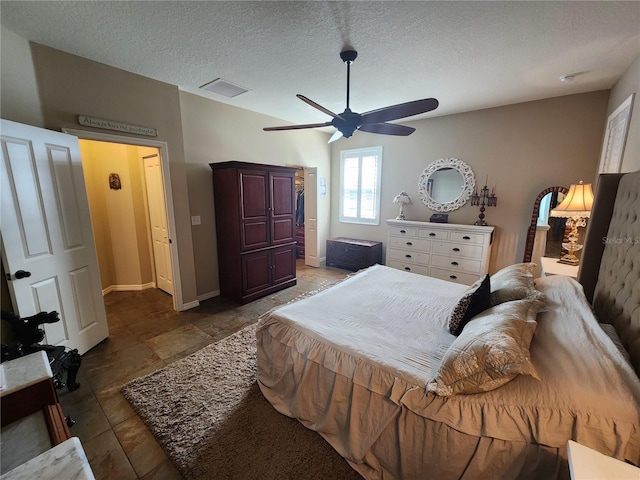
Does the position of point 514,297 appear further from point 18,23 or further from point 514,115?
point 18,23

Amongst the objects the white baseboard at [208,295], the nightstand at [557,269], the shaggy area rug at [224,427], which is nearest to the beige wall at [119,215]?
the white baseboard at [208,295]

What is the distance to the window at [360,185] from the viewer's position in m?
4.93

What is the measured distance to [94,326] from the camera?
8.54 ft

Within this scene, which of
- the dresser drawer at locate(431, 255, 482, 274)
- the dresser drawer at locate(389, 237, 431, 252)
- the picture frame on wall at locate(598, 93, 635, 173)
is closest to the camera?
the picture frame on wall at locate(598, 93, 635, 173)

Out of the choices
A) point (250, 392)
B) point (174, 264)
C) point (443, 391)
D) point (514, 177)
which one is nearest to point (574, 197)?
point (514, 177)

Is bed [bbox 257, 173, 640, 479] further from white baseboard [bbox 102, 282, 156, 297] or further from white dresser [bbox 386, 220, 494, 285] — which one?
white baseboard [bbox 102, 282, 156, 297]

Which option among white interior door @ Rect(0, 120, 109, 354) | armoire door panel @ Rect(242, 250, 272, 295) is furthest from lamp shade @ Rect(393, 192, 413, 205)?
white interior door @ Rect(0, 120, 109, 354)

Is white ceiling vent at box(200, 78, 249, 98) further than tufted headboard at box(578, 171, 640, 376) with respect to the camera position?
Yes

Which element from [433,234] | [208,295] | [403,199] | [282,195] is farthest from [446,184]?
[208,295]

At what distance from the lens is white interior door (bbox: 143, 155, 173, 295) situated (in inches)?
140

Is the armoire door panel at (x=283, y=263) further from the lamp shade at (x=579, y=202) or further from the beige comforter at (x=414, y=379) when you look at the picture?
the lamp shade at (x=579, y=202)

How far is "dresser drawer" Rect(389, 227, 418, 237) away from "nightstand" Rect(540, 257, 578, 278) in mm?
1637

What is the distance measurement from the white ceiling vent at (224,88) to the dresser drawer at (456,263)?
349 centimetres

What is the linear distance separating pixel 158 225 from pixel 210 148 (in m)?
1.34
